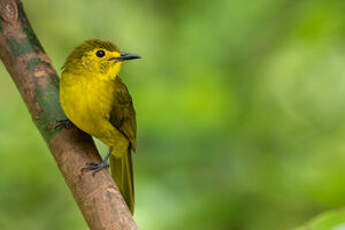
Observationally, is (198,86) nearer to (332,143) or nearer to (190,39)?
(190,39)

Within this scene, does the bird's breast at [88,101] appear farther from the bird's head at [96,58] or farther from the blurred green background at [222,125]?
the blurred green background at [222,125]

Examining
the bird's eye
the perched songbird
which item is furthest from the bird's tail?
the bird's eye

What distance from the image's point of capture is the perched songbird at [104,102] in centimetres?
303

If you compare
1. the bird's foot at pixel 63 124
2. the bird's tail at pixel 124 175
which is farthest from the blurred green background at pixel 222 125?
the bird's foot at pixel 63 124

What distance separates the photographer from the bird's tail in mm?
3265

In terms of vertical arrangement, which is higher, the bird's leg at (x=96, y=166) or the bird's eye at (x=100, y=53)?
the bird's eye at (x=100, y=53)

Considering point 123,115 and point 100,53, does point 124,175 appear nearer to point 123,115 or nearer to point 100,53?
point 123,115

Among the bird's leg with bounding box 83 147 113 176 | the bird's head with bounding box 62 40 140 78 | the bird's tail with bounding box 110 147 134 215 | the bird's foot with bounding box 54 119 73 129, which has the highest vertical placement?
the bird's head with bounding box 62 40 140 78

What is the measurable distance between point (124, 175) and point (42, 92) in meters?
0.89

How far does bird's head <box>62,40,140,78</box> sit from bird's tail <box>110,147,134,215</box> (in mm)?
561

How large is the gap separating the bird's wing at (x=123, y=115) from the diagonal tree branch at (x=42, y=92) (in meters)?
0.39

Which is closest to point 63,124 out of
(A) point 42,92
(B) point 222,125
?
(A) point 42,92

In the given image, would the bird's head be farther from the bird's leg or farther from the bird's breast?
the bird's leg

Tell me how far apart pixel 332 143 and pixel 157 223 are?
60.8 inches
